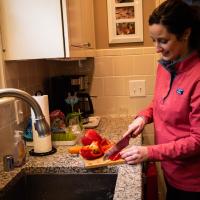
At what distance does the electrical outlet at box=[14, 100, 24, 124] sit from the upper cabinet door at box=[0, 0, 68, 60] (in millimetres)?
235

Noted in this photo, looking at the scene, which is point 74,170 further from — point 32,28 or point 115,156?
point 32,28

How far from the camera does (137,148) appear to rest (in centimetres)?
120

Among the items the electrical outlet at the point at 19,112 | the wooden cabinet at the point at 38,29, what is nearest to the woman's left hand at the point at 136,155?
the wooden cabinet at the point at 38,29

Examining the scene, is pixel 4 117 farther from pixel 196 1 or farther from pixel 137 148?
pixel 196 1

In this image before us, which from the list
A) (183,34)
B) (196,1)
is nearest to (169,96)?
(183,34)

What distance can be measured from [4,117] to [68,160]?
1.19 ft

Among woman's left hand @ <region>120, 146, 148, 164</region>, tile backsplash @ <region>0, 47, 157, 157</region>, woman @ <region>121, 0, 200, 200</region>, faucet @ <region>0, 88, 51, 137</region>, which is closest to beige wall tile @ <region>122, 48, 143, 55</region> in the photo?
tile backsplash @ <region>0, 47, 157, 157</region>

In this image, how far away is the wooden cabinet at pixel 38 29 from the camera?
4.48ft

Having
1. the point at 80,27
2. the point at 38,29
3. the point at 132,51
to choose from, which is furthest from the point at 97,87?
the point at 38,29

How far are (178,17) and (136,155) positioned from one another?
0.55 metres

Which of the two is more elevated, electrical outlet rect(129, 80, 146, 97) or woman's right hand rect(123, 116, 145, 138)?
electrical outlet rect(129, 80, 146, 97)

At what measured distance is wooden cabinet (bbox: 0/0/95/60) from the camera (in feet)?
4.48

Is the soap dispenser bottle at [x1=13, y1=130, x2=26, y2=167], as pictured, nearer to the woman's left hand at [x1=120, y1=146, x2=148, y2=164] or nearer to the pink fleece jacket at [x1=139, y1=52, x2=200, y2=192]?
the woman's left hand at [x1=120, y1=146, x2=148, y2=164]

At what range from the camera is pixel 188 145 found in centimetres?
116
